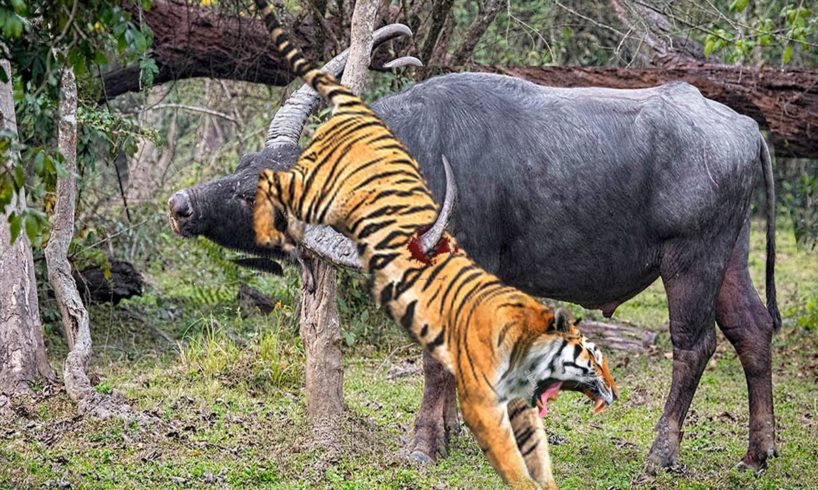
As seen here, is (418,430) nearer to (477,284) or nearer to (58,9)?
(477,284)

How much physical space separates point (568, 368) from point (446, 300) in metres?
0.58

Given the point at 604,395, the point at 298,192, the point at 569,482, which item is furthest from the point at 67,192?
the point at 604,395

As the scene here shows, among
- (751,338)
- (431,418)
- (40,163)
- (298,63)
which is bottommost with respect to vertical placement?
(431,418)

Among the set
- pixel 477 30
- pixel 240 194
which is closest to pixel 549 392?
pixel 240 194

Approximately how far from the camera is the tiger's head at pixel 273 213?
5000 millimetres

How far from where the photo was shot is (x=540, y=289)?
23.3ft

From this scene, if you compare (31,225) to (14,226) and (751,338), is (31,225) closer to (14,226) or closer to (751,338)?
(14,226)

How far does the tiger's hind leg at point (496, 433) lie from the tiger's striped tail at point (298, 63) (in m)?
1.44

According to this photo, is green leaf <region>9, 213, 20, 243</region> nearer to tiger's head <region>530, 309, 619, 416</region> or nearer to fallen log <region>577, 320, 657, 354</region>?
tiger's head <region>530, 309, 619, 416</region>

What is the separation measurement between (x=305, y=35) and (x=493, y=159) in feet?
12.9

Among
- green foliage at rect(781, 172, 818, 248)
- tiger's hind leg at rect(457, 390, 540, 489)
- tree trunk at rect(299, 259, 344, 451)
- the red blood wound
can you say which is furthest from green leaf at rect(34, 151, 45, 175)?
green foliage at rect(781, 172, 818, 248)

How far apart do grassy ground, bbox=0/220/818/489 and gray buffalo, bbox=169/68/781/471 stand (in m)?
0.36

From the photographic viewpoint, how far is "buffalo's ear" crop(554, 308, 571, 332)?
14.7ft

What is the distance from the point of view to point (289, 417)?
24.0 ft
